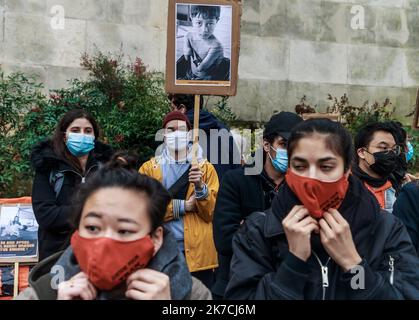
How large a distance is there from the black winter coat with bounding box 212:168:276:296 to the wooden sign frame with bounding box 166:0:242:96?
102 cm

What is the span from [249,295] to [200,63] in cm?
265

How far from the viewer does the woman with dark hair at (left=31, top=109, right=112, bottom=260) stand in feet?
14.1

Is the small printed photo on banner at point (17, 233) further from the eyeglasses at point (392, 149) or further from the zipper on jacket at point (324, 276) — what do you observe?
the zipper on jacket at point (324, 276)

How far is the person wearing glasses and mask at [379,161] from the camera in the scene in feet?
14.9

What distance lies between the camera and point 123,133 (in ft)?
24.0

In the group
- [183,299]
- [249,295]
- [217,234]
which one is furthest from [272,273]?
[217,234]

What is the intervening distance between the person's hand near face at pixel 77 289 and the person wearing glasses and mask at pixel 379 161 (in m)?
2.81

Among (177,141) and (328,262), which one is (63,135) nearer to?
(177,141)

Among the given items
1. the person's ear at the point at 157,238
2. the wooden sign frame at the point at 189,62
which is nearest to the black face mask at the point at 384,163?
the wooden sign frame at the point at 189,62

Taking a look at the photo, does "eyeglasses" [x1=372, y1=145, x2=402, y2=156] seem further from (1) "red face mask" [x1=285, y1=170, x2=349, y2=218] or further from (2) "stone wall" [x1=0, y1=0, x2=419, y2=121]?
(2) "stone wall" [x1=0, y1=0, x2=419, y2=121]

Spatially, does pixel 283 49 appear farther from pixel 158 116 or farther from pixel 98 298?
pixel 98 298

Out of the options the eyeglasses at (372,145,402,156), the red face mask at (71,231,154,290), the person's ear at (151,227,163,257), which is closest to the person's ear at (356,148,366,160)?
the eyeglasses at (372,145,402,156)

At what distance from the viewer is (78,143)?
4574mm

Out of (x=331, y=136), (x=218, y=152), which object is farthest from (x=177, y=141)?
(x=331, y=136)
